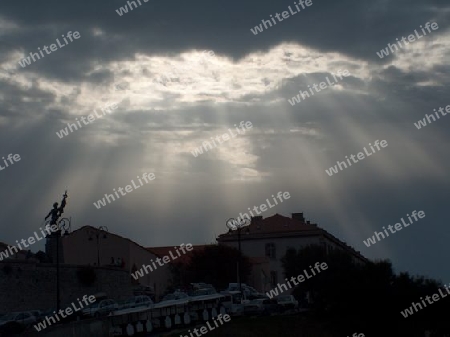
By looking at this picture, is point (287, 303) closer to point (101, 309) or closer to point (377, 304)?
point (377, 304)

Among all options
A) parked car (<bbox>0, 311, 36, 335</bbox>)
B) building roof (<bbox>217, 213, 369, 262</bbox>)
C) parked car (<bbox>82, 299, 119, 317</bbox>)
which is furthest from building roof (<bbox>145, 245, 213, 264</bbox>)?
parked car (<bbox>0, 311, 36, 335</bbox>)

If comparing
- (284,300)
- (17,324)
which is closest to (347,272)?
(284,300)

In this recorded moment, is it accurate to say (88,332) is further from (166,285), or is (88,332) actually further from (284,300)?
(166,285)

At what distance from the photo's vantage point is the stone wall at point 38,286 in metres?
50.7

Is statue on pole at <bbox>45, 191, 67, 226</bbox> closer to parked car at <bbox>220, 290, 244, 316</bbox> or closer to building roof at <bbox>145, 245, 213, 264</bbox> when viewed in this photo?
parked car at <bbox>220, 290, 244, 316</bbox>

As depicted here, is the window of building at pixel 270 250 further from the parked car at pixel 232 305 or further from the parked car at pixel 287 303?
the parked car at pixel 232 305

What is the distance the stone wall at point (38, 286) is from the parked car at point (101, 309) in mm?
4072

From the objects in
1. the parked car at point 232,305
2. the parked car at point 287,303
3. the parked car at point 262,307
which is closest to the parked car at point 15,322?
the parked car at point 232,305

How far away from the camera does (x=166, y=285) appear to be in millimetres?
84812

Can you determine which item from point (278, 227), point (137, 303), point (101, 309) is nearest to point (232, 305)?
point (137, 303)

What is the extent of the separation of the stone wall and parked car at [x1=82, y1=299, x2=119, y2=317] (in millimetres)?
4072

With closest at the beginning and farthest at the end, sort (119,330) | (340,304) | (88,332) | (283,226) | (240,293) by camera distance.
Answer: (88,332)
(119,330)
(340,304)
(240,293)
(283,226)

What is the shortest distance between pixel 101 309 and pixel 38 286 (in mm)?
6173

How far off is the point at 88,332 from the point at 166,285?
148ft
